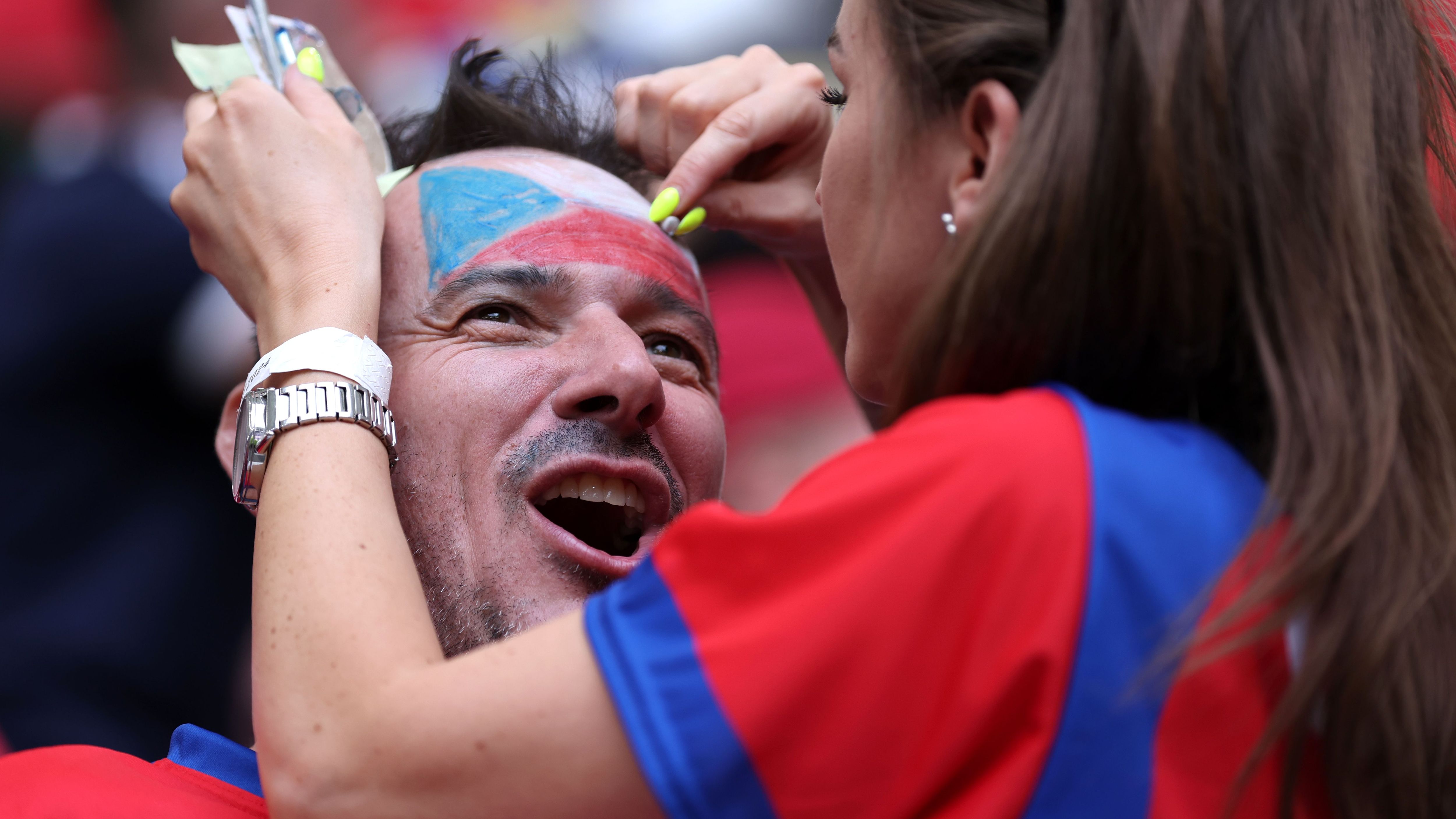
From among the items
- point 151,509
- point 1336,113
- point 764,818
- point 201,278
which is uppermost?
point 1336,113

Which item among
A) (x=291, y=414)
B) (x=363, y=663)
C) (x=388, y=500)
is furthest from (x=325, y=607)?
(x=291, y=414)

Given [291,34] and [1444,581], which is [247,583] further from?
[1444,581]

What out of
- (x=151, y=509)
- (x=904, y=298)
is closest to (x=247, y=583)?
(x=151, y=509)

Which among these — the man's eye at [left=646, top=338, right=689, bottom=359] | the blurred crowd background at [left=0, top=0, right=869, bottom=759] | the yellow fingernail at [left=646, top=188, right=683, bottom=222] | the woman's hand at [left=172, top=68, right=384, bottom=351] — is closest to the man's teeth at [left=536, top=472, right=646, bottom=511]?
the man's eye at [left=646, top=338, right=689, bottom=359]

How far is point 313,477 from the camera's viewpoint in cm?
141

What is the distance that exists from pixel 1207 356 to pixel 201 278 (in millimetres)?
2439

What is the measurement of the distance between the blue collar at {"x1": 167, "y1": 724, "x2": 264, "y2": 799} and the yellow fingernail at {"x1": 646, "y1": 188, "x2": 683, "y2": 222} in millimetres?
1106

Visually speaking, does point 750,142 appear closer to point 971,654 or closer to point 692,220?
point 692,220

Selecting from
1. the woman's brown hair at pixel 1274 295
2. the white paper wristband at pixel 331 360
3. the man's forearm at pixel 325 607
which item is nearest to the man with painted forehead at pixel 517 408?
the white paper wristband at pixel 331 360

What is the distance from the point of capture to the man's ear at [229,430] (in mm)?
2135

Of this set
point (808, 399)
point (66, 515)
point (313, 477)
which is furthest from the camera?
point (808, 399)

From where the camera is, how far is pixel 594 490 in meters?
1.99

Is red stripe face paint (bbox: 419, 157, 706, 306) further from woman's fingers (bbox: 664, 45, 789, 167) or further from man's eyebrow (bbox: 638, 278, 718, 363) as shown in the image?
woman's fingers (bbox: 664, 45, 789, 167)

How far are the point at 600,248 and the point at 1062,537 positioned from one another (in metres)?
1.29
